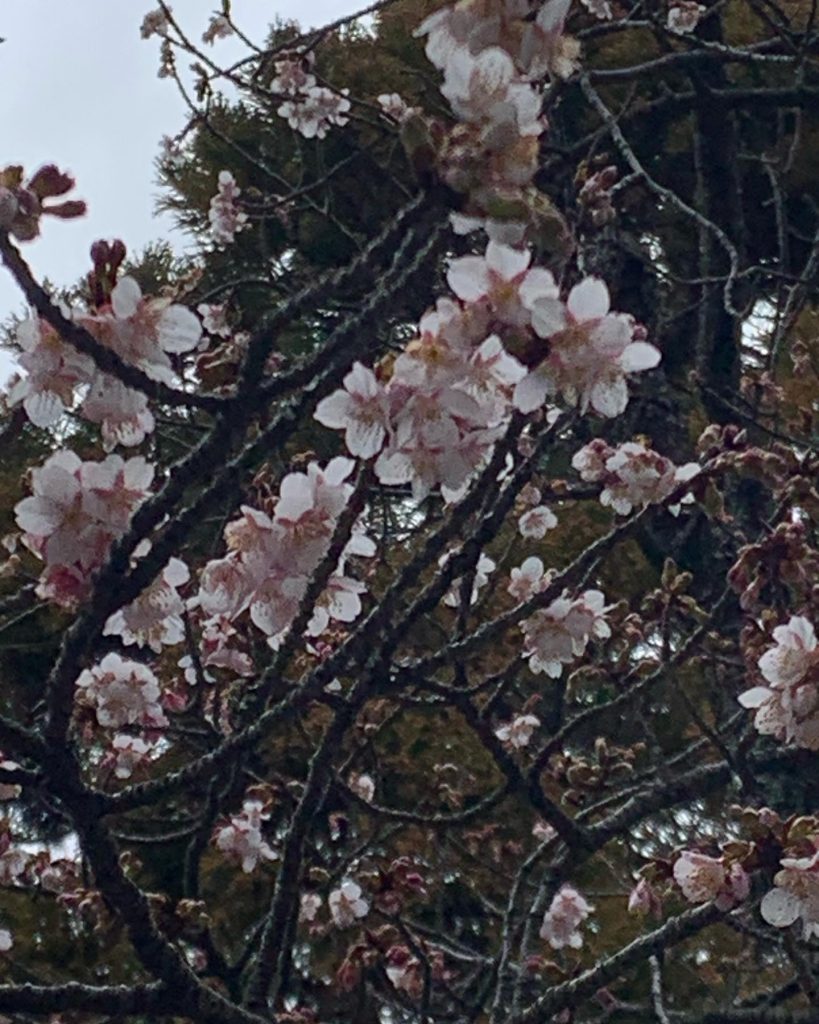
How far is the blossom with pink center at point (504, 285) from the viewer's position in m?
1.03

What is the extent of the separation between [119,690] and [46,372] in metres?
0.89

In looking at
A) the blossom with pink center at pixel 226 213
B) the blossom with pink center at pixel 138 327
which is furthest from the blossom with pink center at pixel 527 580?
the blossom with pink center at pixel 226 213

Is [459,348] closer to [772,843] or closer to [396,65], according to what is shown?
[772,843]

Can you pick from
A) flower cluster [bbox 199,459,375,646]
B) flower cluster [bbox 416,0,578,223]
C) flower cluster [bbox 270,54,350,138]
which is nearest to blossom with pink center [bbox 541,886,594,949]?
flower cluster [bbox 199,459,375,646]

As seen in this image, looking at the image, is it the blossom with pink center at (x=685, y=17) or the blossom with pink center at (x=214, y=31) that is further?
the blossom with pink center at (x=214, y=31)

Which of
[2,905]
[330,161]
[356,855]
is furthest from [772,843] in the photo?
[330,161]

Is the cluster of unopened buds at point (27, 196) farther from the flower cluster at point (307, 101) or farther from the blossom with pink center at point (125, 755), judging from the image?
the flower cluster at point (307, 101)

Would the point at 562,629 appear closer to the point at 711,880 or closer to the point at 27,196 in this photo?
the point at 711,880

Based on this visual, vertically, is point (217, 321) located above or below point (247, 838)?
above

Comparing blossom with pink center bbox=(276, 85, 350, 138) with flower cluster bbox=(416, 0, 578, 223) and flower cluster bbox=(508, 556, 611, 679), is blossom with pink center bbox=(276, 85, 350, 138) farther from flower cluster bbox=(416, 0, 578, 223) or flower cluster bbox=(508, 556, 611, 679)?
flower cluster bbox=(416, 0, 578, 223)

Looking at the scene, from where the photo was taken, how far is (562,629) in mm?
2049

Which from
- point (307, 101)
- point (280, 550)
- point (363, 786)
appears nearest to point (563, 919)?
point (363, 786)

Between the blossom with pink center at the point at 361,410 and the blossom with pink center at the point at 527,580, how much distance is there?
4.05 ft

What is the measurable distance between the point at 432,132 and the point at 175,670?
2302 millimetres
